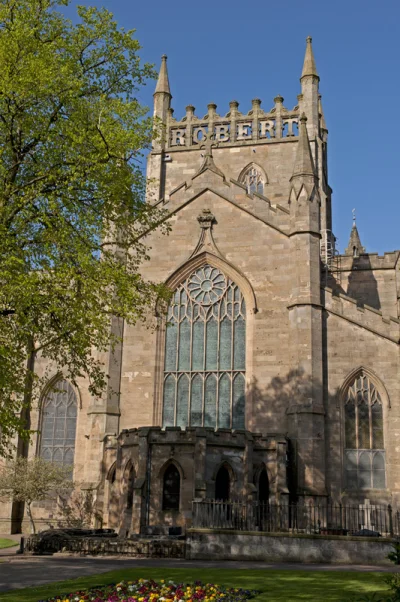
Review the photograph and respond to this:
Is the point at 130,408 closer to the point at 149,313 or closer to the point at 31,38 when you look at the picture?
the point at 149,313

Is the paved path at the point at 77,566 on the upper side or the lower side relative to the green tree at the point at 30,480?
lower

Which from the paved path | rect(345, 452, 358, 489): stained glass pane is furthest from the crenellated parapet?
the paved path

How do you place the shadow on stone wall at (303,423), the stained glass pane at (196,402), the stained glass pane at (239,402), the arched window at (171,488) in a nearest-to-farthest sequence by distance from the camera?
1. the arched window at (171,488)
2. the shadow on stone wall at (303,423)
3. the stained glass pane at (239,402)
4. the stained glass pane at (196,402)

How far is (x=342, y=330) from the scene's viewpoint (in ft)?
96.4

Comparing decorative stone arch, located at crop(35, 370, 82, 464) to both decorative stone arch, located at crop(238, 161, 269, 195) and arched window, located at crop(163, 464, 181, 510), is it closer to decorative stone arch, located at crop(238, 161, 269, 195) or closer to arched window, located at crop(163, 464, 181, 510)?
arched window, located at crop(163, 464, 181, 510)

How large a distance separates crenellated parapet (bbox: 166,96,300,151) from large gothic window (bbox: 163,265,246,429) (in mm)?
17998

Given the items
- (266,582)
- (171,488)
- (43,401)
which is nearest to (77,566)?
(266,582)

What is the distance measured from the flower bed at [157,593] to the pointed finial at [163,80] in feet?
137

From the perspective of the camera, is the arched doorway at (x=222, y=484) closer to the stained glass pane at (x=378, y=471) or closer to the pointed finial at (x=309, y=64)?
the stained glass pane at (x=378, y=471)

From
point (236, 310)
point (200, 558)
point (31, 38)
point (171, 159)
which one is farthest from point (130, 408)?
point (171, 159)

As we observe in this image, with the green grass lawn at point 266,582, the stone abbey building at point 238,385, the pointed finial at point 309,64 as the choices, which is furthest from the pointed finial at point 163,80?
the green grass lawn at point 266,582

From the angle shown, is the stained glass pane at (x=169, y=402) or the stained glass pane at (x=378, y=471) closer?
the stained glass pane at (x=378, y=471)

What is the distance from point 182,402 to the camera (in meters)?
30.9

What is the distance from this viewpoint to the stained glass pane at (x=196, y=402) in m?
30.5
